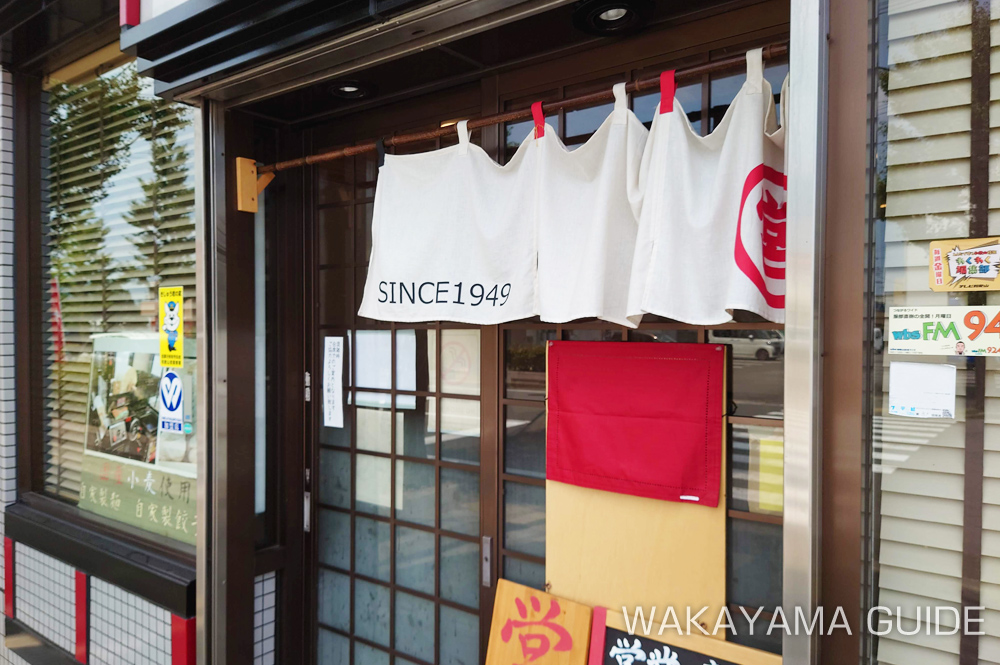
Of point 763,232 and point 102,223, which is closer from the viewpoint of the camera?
point 763,232

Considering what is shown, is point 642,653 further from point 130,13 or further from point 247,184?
point 130,13

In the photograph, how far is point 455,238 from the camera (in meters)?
2.80

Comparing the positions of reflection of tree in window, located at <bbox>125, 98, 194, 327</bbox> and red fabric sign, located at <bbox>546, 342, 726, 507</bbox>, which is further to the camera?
reflection of tree in window, located at <bbox>125, 98, 194, 327</bbox>

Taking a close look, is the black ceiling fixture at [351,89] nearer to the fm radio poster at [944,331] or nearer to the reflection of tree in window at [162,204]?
the reflection of tree in window at [162,204]

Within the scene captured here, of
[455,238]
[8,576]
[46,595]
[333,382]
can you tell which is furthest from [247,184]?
[8,576]

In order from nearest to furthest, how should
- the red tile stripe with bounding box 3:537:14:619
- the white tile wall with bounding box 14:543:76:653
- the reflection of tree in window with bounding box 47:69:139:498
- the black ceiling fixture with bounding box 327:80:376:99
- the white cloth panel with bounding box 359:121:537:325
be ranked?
1. the white cloth panel with bounding box 359:121:537:325
2. the black ceiling fixture with bounding box 327:80:376:99
3. the white tile wall with bounding box 14:543:76:653
4. the reflection of tree in window with bounding box 47:69:139:498
5. the red tile stripe with bounding box 3:537:14:619

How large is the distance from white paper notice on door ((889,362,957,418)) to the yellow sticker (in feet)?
12.7

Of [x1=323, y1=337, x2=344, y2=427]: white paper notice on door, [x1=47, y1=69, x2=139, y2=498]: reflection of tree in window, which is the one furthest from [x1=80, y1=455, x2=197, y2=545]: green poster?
[x1=323, y1=337, x2=344, y2=427]: white paper notice on door

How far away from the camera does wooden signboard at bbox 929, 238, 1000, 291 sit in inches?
65.8

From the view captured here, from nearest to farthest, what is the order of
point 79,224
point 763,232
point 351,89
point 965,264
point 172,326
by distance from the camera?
1. point 965,264
2. point 763,232
3. point 351,89
4. point 172,326
5. point 79,224

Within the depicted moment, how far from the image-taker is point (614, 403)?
8.89 ft

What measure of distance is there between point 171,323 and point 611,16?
127 inches

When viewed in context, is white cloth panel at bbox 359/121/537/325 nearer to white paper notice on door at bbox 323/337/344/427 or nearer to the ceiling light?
the ceiling light

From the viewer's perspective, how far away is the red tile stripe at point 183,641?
3518 mm
